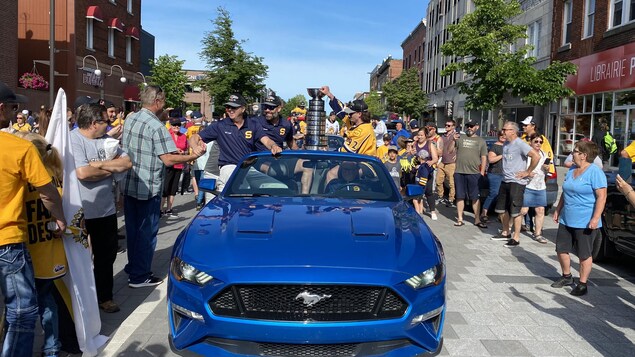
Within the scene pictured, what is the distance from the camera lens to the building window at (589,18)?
21.0 m

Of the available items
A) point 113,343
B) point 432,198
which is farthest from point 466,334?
point 432,198

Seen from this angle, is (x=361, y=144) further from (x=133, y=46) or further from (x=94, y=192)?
(x=133, y=46)

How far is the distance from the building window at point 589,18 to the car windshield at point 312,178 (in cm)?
1978

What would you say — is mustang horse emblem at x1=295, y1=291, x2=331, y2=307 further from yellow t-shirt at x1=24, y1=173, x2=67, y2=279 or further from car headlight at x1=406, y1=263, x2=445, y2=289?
yellow t-shirt at x1=24, y1=173, x2=67, y2=279

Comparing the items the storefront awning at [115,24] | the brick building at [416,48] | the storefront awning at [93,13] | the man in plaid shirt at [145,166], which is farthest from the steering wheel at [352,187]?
the brick building at [416,48]

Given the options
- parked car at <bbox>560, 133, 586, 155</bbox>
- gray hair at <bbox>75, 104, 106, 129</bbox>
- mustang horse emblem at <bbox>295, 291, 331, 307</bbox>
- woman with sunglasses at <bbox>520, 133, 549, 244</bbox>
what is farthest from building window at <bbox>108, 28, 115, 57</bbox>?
mustang horse emblem at <bbox>295, 291, 331, 307</bbox>

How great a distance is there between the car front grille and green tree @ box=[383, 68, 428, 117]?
47.2 m

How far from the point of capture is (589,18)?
2134cm

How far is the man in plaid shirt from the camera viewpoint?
534cm

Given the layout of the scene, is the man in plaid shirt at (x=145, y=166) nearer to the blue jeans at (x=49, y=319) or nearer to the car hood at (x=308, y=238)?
the car hood at (x=308, y=238)

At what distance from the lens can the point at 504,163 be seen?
8.81 m

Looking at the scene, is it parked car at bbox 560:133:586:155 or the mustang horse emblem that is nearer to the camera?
the mustang horse emblem

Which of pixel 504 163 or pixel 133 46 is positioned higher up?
pixel 133 46

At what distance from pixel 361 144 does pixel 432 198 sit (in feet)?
10.2
